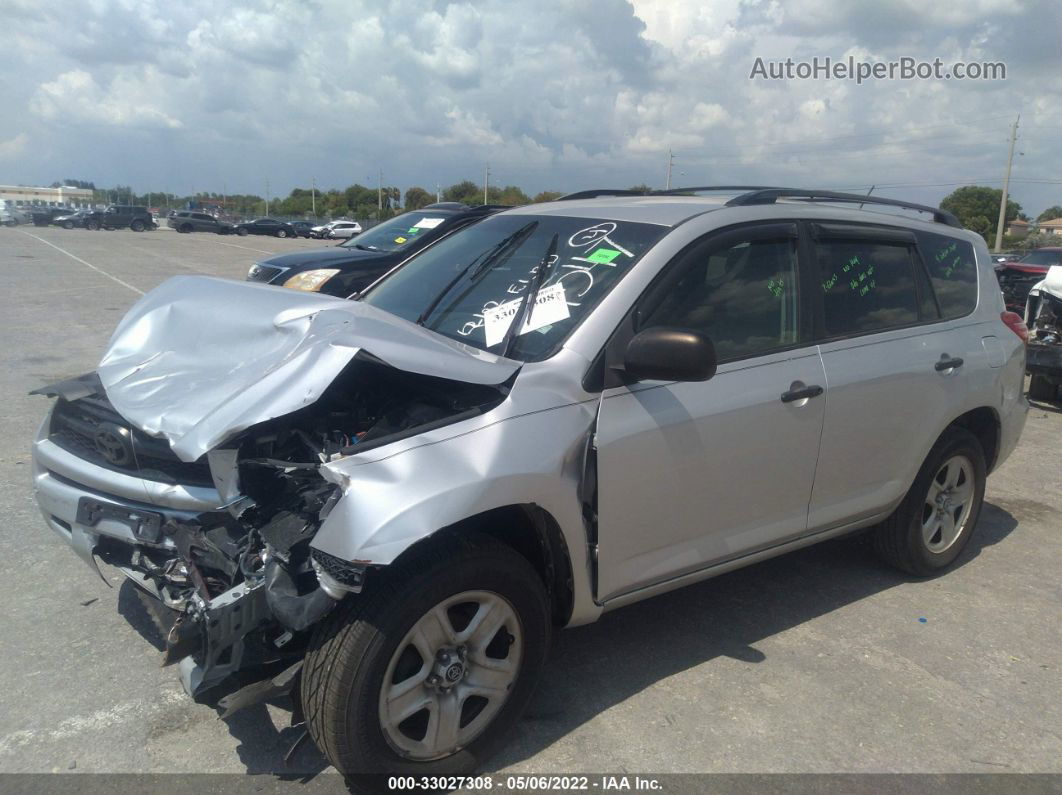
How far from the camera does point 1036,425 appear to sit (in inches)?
334

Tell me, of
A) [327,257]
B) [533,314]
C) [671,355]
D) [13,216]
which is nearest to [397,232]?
[327,257]

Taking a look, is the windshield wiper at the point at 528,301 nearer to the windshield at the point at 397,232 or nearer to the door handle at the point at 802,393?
the door handle at the point at 802,393

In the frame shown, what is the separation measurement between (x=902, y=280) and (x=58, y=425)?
12.9 ft

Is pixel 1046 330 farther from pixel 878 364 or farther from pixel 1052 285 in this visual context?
pixel 878 364

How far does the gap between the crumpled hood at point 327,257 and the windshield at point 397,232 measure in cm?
27

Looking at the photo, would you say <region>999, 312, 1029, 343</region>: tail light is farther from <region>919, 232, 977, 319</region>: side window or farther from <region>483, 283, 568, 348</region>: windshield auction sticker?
<region>483, 283, 568, 348</region>: windshield auction sticker

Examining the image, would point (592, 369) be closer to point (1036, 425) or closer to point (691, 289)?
point (691, 289)

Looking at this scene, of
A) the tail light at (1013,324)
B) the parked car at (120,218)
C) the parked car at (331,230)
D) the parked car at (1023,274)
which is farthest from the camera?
the parked car at (331,230)

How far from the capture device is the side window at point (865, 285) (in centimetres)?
390

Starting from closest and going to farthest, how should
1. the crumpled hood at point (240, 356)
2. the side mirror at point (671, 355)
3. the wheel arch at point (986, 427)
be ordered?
the crumpled hood at point (240, 356) → the side mirror at point (671, 355) → the wheel arch at point (986, 427)

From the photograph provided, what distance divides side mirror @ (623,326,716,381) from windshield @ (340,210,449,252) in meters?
7.88

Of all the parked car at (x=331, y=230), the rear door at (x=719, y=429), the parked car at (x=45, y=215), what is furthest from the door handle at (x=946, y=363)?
the parked car at (x=45, y=215)

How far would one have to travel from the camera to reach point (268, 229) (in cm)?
5909

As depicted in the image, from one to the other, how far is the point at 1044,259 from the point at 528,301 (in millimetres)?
19600
